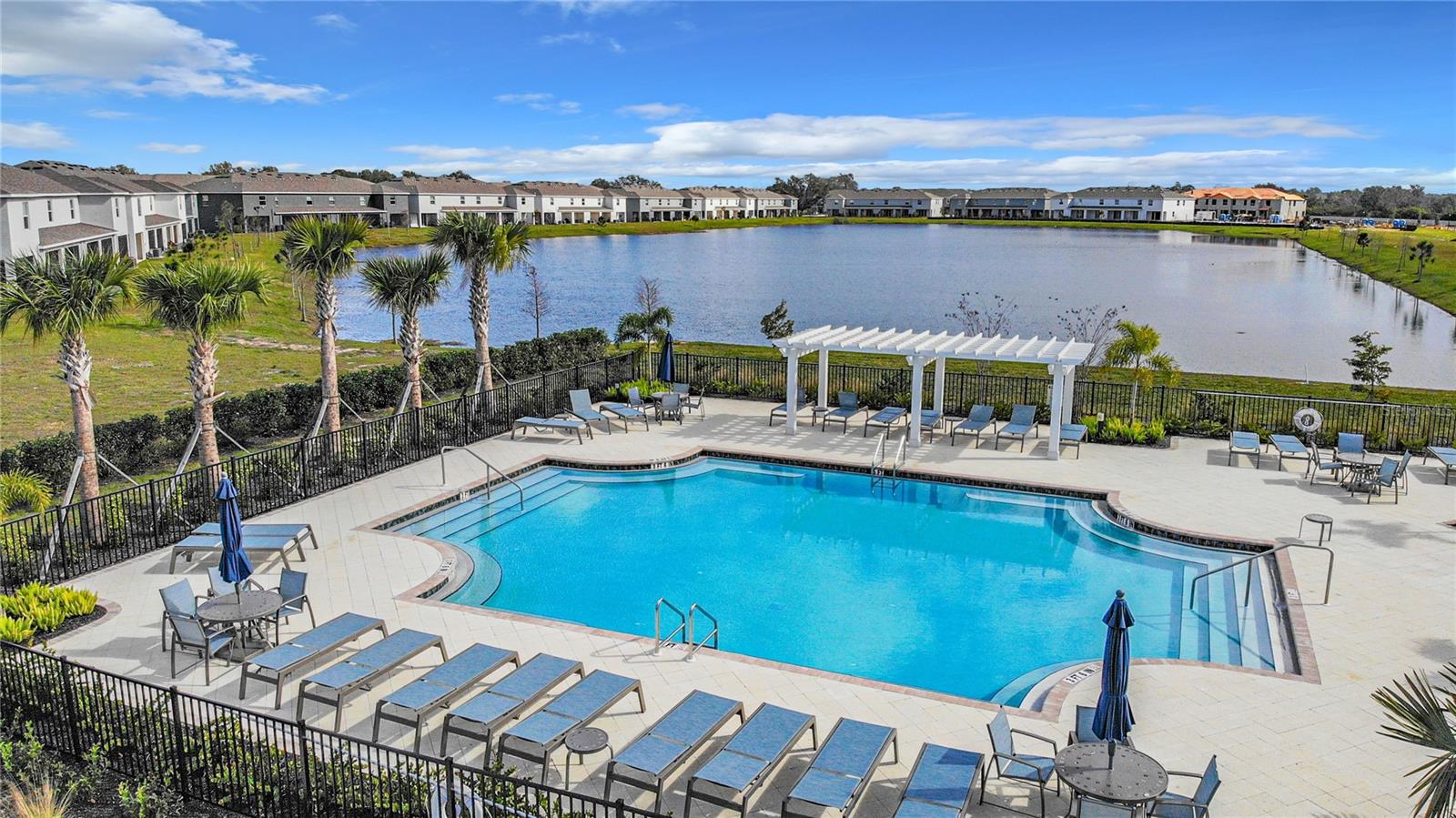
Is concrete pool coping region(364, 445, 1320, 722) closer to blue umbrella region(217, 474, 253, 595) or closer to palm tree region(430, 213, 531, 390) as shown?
blue umbrella region(217, 474, 253, 595)

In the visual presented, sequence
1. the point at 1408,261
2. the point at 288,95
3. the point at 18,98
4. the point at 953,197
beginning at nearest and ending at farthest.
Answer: the point at 18,98, the point at 288,95, the point at 1408,261, the point at 953,197

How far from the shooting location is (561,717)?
7605 millimetres

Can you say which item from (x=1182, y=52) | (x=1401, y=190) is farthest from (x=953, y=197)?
(x=1182, y=52)

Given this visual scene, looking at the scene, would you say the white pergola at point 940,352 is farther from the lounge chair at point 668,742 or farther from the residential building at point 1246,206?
Answer: the residential building at point 1246,206

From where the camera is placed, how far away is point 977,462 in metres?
17.4

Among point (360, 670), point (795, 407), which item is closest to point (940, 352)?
point (795, 407)

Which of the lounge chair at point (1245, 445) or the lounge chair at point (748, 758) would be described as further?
the lounge chair at point (1245, 445)

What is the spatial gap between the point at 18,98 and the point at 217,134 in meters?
34.9

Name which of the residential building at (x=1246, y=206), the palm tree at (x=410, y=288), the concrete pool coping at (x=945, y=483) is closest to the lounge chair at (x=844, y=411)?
→ the concrete pool coping at (x=945, y=483)

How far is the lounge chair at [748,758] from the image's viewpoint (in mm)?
6695

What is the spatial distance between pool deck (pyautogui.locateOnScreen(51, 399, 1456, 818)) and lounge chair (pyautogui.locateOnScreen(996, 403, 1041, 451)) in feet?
6.52

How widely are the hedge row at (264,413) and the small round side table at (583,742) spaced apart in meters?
12.5

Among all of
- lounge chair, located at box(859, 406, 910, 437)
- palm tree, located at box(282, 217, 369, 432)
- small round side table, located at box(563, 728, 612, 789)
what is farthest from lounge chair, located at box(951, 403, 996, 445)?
small round side table, located at box(563, 728, 612, 789)

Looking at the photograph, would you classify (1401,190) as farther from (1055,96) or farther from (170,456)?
(170,456)
